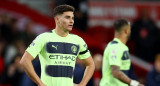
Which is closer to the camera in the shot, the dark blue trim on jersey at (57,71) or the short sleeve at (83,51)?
the dark blue trim on jersey at (57,71)

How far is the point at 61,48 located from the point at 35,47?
0.39 meters

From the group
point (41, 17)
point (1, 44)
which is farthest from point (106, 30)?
point (1, 44)

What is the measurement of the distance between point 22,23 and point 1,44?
46.2 inches

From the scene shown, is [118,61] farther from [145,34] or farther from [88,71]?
[145,34]

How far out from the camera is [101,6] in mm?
17312

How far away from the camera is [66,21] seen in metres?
8.99

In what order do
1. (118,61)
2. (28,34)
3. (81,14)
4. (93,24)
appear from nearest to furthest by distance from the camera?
(118,61) → (28,34) → (81,14) → (93,24)

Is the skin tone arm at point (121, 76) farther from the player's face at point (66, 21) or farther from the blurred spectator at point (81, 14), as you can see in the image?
the blurred spectator at point (81, 14)

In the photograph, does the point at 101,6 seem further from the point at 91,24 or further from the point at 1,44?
the point at 1,44

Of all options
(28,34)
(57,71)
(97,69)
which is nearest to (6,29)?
(28,34)

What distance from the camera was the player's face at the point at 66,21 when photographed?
8.99 meters

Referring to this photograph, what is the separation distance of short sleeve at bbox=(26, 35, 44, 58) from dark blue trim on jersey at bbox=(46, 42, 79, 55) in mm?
108

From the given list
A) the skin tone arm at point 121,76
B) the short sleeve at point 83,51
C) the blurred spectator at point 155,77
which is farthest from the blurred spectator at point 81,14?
the short sleeve at point 83,51

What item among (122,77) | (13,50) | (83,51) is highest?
(83,51)
